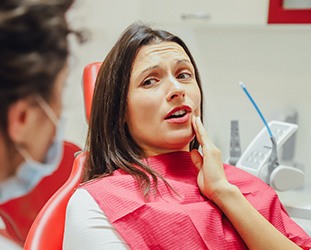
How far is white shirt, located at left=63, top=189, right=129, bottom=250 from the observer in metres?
0.95

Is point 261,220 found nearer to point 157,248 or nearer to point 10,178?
point 157,248

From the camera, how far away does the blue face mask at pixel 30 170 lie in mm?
369

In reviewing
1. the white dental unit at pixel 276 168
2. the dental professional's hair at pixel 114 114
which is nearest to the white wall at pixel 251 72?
the white dental unit at pixel 276 168

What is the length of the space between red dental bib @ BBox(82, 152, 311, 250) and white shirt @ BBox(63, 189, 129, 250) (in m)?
0.01

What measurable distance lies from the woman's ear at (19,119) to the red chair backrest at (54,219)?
1.89 feet

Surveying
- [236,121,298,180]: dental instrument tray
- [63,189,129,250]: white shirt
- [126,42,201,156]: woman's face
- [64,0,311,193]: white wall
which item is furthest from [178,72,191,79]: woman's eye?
[64,0,311,193]: white wall

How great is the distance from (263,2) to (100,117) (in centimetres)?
95

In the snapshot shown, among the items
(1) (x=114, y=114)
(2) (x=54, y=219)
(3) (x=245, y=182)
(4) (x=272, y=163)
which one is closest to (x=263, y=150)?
(4) (x=272, y=163)

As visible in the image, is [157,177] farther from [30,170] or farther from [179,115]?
[30,170]

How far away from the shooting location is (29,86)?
1.16ft

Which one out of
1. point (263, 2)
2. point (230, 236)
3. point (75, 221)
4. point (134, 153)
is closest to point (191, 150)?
point (134, 153)

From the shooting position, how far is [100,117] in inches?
45.9

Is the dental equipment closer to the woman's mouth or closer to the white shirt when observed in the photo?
the woman's mouth

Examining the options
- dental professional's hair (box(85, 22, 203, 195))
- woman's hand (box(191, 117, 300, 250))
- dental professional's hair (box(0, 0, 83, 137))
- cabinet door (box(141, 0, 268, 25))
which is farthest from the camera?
cabinet door (box(141, 0, 268, 25))
